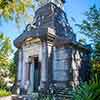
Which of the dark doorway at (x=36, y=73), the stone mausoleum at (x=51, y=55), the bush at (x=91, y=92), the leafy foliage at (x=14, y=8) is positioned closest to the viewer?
the bush at (x=91, y=92)

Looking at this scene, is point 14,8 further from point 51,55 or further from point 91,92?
point 51,55

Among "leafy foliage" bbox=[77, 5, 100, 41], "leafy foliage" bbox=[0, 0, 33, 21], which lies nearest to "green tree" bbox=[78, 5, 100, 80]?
"leafy foliage" bbox=[77, 5, 100, 41]

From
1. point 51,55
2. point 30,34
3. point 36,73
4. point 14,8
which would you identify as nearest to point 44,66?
point 51,55

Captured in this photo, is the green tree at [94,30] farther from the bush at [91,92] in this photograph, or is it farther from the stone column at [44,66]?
the bush at [91,92]

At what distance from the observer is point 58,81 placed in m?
15.2

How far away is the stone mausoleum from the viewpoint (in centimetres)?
1519

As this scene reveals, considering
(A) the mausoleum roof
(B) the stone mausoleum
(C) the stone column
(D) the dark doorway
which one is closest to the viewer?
(C) the stone column

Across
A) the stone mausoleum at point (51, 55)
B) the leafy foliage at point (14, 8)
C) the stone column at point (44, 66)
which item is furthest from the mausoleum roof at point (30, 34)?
the leafy foliage at point (14, 8)

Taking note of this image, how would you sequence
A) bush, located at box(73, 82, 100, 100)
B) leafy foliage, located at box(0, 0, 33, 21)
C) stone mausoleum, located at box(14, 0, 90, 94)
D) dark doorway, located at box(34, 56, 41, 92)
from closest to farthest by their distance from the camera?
bush, located at box(73, 82, 100, 100)
leafy foliage, located at box(0, 0, 33, 21)
stone mausoleum, located at box(14, 0, 90, 94)
dark doorway, located at box(34, 56, 41, 92)

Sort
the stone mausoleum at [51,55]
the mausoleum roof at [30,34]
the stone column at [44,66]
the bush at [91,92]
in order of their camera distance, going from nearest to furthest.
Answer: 1. the bush at [91,92]
2. the stone column at [44,66]
3. the stone mausoleum at [51,55]
4. the mausoleum roof at [30,34]

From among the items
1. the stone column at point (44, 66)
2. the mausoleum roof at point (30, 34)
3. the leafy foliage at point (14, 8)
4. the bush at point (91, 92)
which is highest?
the mausoleum roof at point (30, 34)

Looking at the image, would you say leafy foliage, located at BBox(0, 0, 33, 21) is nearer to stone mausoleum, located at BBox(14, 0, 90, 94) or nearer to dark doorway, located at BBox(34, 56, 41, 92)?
stone mausoleum, located at BBox(14, 0, 90, 94)

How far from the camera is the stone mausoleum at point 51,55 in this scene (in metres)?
15.2

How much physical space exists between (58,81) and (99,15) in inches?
256
